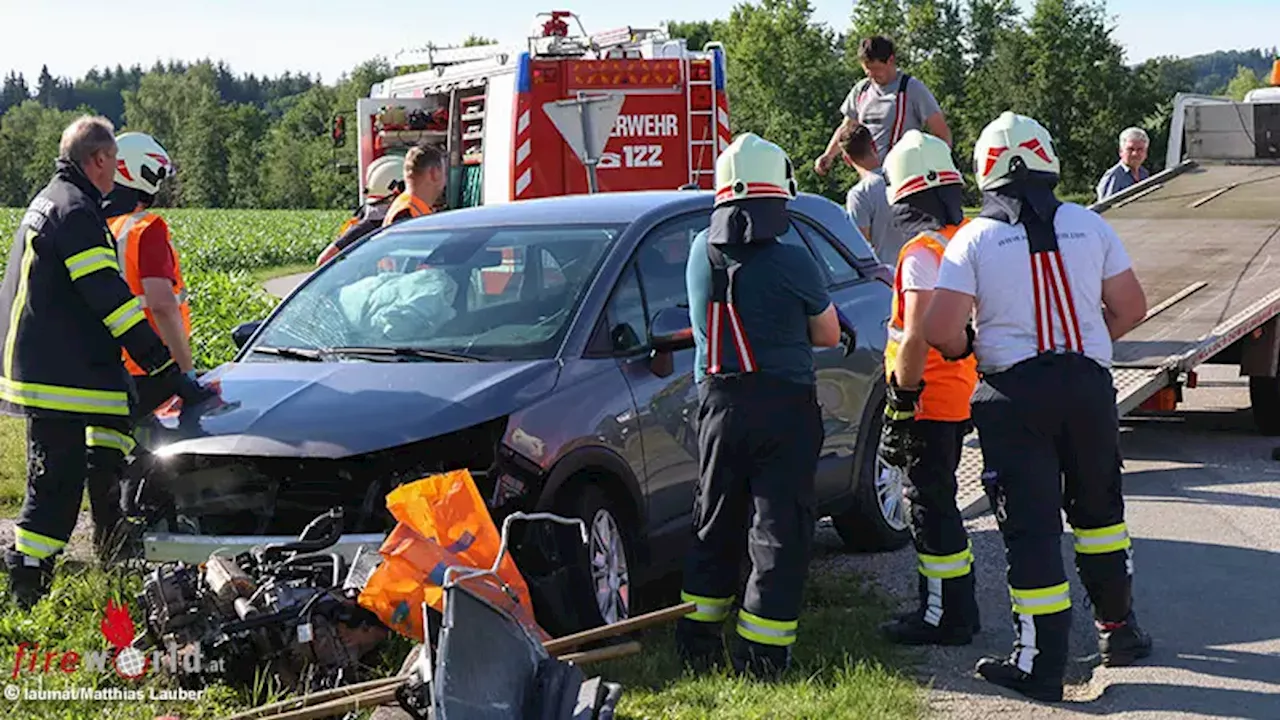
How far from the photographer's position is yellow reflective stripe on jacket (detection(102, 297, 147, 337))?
20.3ft

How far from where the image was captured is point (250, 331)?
6.82 metres

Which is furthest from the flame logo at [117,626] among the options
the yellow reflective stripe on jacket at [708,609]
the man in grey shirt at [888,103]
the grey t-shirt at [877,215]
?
the man in grey shirt at [888,103]

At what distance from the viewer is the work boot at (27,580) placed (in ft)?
20.7

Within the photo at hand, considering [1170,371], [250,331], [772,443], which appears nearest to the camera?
[772,443]

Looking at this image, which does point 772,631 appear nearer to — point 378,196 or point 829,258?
point 829,258

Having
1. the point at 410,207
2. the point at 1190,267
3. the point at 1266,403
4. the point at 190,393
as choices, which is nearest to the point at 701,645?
the point at 190,393

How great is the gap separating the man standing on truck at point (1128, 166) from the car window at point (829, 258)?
6336 mm

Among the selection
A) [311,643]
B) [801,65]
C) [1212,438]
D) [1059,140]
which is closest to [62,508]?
[311,643]

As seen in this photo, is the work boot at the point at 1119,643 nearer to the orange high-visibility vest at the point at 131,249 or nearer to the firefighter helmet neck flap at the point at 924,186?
the firefighter helmet neck flap at the point at 924,186

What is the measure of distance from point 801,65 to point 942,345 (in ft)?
284

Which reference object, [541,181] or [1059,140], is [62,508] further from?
[1059,140]

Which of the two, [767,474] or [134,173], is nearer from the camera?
[767,474]

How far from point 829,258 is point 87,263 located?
10.7 feet

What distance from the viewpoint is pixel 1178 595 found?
6.62 meters
